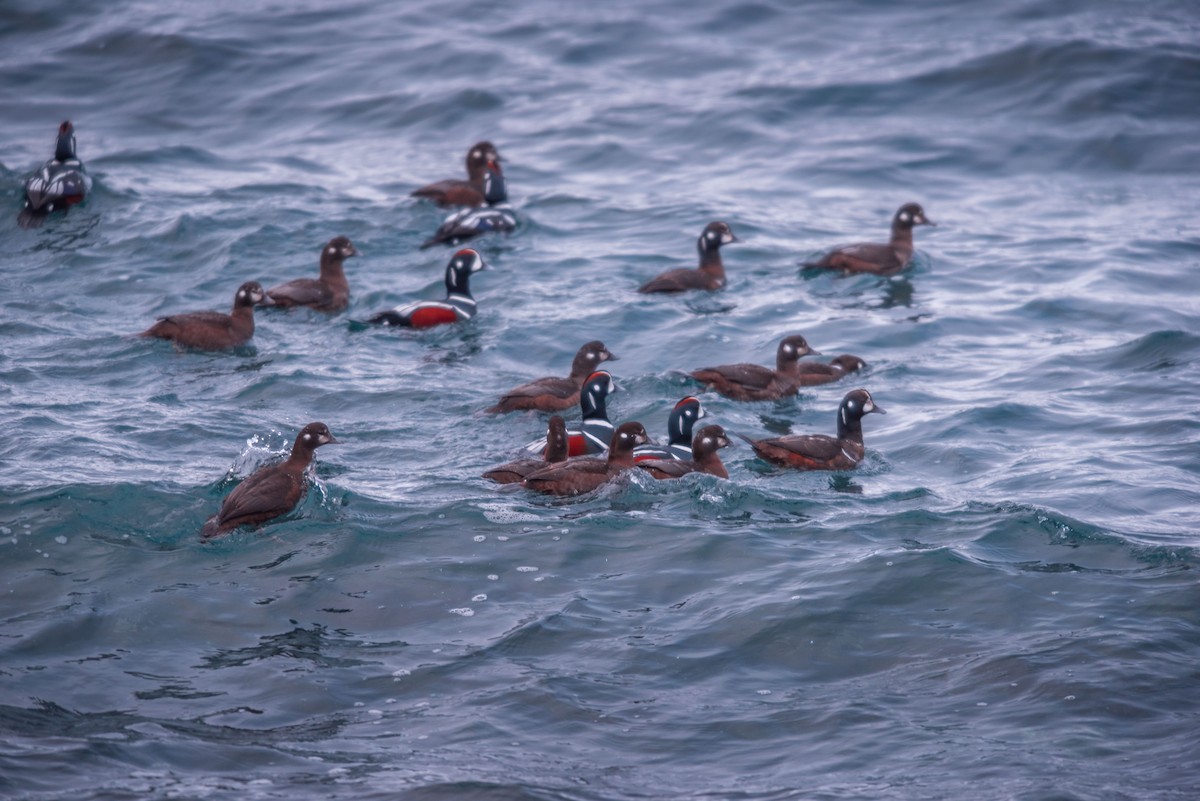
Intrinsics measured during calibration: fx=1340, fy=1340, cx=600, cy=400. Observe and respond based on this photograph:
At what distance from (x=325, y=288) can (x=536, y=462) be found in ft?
17.5

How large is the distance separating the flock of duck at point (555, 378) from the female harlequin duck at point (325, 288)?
0.01m

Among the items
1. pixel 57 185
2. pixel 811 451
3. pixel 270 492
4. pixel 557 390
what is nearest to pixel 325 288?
pixel 557 390

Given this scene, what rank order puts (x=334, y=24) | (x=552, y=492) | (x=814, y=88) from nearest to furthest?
(x=552, y=492) < (x=814, y=88) < (x=334, y=24)

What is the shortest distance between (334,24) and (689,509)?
19989mm

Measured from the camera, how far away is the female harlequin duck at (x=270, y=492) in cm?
940

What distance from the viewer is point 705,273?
15891mm

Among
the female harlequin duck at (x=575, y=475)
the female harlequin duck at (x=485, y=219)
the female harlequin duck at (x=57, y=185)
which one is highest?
the female harlequin duck at (x=57, y=185)

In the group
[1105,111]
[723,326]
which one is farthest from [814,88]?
[723,326]

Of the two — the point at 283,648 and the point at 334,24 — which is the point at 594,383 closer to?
the point at 283,648

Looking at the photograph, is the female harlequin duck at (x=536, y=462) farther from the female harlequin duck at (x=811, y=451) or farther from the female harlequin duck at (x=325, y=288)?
the female harlequin duck at (x=325, y=288)

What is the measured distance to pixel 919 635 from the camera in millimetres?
Result: 8484

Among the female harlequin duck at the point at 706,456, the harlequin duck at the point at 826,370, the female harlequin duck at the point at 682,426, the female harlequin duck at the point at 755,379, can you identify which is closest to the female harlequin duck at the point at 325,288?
the female harlequin duck at the point at 755,379

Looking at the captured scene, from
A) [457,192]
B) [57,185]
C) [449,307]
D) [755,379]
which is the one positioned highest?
[57,185]

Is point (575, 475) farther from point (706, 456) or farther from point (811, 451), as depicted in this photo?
point (811, 451)
